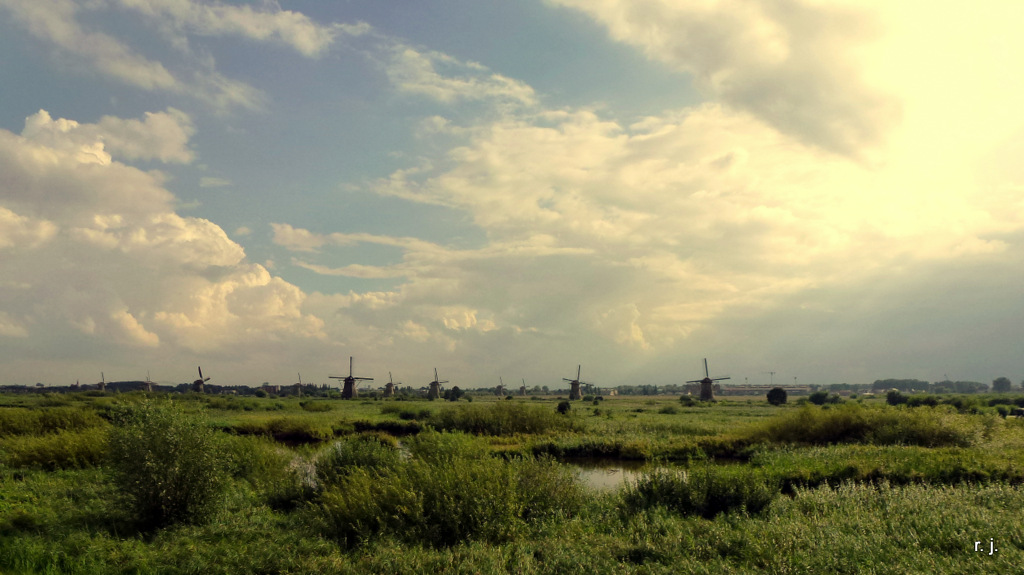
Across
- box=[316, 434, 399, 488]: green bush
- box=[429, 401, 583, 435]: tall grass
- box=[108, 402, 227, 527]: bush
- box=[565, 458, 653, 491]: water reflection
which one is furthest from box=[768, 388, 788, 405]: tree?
box=[108, 402, 227, 527]: bush

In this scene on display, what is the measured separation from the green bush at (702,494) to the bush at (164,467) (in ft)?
39.7

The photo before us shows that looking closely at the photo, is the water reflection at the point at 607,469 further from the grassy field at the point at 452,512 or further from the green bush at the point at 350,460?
the green bush at the point at 350,460

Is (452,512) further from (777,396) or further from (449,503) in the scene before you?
(777,396)

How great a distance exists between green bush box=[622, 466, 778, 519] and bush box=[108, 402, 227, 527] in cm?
1210

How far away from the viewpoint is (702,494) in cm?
1622

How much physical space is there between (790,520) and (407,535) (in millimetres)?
9301

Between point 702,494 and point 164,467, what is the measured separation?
15.0 metres

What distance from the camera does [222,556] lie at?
12414 millimetres

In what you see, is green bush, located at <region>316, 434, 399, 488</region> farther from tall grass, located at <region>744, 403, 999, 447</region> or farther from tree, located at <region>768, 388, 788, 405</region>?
tree, located at <region>768, 388, 788, 405</region>

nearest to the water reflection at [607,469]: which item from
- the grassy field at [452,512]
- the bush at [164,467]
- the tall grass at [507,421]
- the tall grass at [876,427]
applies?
the grassy field at [452,512]

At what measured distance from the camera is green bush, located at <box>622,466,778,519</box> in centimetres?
1581

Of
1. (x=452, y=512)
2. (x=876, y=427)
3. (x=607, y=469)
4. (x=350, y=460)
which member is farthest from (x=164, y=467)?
(x=876, y=427)

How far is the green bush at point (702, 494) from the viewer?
15.8 m

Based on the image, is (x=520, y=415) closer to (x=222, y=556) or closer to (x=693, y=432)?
(x=693, y=432)
